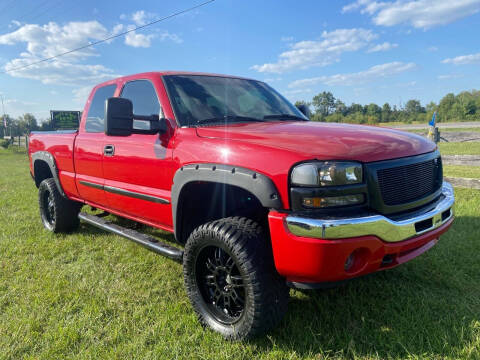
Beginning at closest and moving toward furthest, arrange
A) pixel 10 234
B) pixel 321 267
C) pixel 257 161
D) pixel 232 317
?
pixel 321 267, pixel 257 161, pixel 232 317, pixel 10 234

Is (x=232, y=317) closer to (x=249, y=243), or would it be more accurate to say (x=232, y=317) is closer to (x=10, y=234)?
(x=249, y=243)

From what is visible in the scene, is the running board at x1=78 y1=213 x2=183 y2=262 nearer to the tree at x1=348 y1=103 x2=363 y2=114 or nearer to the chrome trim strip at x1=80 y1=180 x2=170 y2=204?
the chrome trim strip at x1=80 y1=180 x2=170 y2=204

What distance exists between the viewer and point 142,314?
2.58m

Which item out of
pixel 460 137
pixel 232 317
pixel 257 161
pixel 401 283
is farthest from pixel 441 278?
pixel 460 137

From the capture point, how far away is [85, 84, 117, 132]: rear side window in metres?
3.74

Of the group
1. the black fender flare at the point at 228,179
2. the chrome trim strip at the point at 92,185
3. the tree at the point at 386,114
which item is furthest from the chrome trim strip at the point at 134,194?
the tree at the point at 386,114

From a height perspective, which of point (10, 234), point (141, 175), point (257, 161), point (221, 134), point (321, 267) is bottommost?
point (10, 234)

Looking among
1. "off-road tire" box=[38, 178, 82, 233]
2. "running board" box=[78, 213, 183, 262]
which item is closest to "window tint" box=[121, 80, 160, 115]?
"running board" box=[78, 213, 183, 262]

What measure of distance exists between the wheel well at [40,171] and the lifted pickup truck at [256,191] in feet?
7.04

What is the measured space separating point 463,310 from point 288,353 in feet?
4.38

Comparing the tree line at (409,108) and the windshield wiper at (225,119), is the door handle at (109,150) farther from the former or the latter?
the tree line at (409,108)

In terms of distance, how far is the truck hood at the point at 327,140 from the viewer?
76.8 inches

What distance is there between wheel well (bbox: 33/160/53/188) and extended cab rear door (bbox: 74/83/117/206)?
144 cm

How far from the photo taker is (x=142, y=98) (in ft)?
10.6
